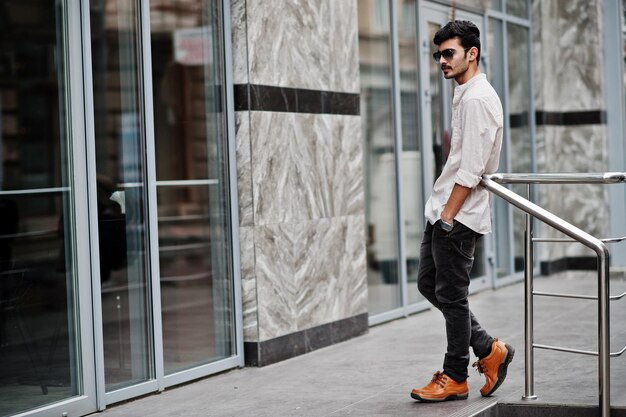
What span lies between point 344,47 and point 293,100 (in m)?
0.98

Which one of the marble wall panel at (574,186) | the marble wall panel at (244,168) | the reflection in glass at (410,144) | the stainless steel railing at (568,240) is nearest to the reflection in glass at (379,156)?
the reflection in glass at (410,144)

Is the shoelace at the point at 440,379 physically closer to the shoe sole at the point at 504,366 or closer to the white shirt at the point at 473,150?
the shoe sole at the point at 504,366

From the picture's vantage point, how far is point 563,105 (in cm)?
1359

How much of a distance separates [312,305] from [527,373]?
2519 millimetres

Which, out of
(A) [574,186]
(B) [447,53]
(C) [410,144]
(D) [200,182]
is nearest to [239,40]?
(D) [200,182]

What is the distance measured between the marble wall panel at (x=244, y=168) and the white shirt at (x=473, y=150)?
1.92m

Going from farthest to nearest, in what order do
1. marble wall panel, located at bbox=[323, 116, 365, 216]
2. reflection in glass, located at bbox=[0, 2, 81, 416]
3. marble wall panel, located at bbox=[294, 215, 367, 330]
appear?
1. marble wall panel, located at bbox=[323, 116, 365, 216]
2. marble wall panel, located at bbox=[294, 215, 367, 330]
3. reflection in glass, located at bbox=[0, 2, 81, 416]

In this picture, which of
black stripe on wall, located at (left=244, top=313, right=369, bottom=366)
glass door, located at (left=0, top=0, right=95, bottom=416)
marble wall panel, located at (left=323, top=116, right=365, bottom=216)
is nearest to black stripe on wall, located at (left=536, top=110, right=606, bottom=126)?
marble wall panel, located at (left=323, top=116, right=365, bottom=216)

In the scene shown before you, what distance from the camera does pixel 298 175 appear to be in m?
8.24

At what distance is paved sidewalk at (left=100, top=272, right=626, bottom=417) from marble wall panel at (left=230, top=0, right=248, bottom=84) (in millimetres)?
2009

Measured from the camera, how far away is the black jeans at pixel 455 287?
604 centimetres

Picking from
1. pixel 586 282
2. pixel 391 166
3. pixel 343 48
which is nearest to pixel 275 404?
pixel 343 48

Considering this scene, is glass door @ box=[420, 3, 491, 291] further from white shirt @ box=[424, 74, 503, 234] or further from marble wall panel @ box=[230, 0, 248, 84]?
white shirt @ box=[424, 74, 503, 234]

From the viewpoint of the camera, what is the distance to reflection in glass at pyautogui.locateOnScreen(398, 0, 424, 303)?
10445 mm
